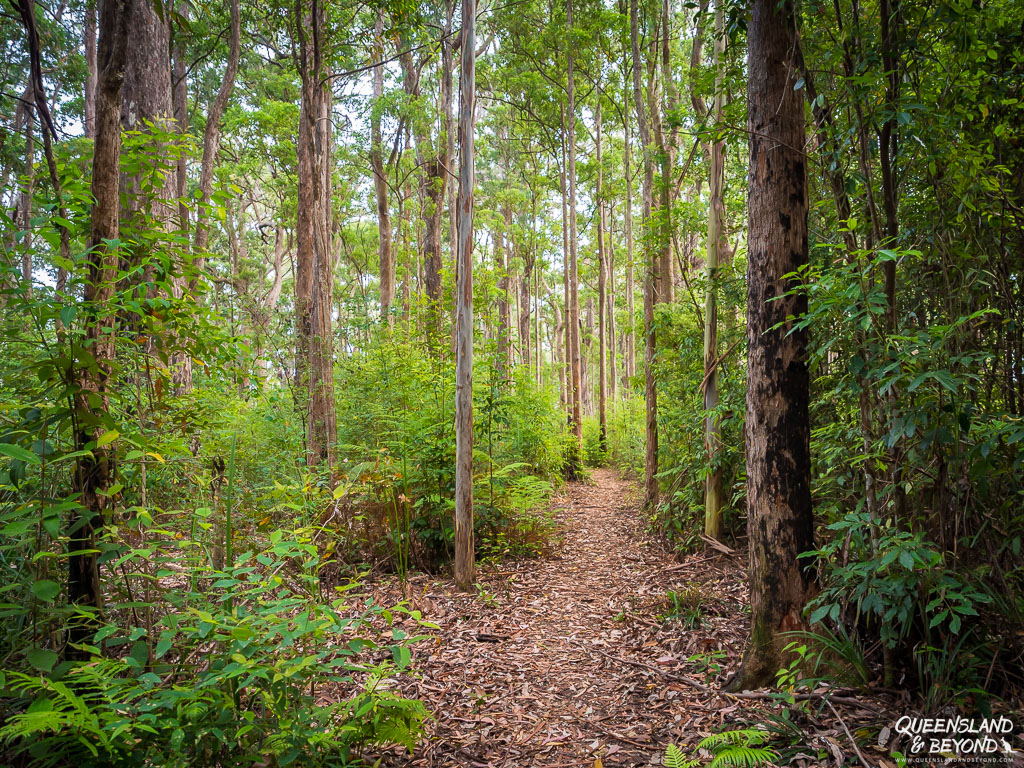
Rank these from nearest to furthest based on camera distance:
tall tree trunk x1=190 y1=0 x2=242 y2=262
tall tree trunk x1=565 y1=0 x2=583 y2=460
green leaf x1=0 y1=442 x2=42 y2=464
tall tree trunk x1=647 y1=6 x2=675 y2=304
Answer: green leaf x1=0 y1=442 x2=42 y2=464
tall tree trunk x1=647 y1=6 x2=675 y2=304
tall tree trunk x1=190 y1=0 x2=242 y2=262
tall tree trunk x1=565 y1=0 x2=583 y2=460

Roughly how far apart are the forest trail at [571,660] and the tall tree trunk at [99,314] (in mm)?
1697

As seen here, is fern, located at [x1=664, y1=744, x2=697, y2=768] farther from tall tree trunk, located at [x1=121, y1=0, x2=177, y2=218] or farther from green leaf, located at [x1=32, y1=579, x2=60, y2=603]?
tall tree trunk, located at [x1=121, y1=0, x2=177, y2=218]

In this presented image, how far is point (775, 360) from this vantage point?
3.06 m

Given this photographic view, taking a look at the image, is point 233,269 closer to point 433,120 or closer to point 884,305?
point 433,120

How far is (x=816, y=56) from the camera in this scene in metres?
3.43

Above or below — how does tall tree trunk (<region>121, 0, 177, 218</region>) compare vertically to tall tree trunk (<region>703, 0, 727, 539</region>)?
above

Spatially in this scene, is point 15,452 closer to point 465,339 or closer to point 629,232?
point 465,339

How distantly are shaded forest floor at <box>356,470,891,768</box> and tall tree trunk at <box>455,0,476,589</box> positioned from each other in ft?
1.59

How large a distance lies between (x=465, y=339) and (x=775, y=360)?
2737 mm

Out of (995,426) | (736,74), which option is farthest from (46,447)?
(736,74)

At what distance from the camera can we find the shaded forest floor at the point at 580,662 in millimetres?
2715

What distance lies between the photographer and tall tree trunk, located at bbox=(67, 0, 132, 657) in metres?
2.08

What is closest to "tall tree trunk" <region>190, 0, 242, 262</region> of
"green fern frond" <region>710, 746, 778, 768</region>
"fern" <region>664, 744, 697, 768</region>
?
"fern" <region>664, 744, 697, 768</region>

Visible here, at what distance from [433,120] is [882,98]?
13.1m
